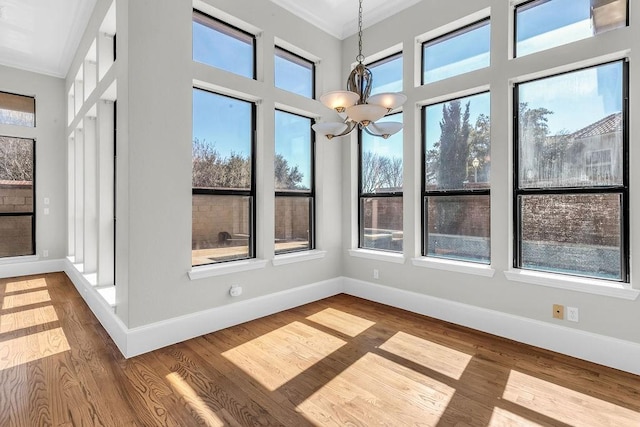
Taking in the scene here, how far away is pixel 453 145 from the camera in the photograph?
347cm

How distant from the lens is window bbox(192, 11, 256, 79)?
3.17m

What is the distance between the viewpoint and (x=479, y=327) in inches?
125

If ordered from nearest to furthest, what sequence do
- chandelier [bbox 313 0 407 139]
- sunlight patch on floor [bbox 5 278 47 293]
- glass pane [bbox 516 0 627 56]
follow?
chandelier [bbox 313 0 407 139], glass pane [bbox 516 0 627 56], sunlight patch on floor [bbox 5 278 47 293]

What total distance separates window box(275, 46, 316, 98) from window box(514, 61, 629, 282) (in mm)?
2375

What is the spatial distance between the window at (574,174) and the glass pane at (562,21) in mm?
303

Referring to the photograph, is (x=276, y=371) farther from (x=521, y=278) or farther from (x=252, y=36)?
(x=252, y=36)

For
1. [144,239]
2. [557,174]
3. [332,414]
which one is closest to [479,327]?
[557,174]

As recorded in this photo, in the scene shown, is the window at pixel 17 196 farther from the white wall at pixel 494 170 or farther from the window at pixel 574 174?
the window at pixel 574 174

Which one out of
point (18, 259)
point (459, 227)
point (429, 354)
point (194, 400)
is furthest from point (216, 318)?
point (18, 259)

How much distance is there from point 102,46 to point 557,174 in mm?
4621

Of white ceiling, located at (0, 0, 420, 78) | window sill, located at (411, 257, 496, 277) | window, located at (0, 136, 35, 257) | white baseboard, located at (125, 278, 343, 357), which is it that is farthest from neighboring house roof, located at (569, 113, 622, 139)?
window, located at (0, 136, 35, 257)

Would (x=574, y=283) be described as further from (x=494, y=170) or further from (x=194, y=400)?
(x=194, y=400)

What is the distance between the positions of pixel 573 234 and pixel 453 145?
137cm

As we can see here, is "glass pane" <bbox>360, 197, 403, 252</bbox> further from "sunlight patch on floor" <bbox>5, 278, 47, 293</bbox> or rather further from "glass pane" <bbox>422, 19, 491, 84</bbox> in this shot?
"sunlight patch on floor" <bbox>5, 278, 47, 293</bbox>
